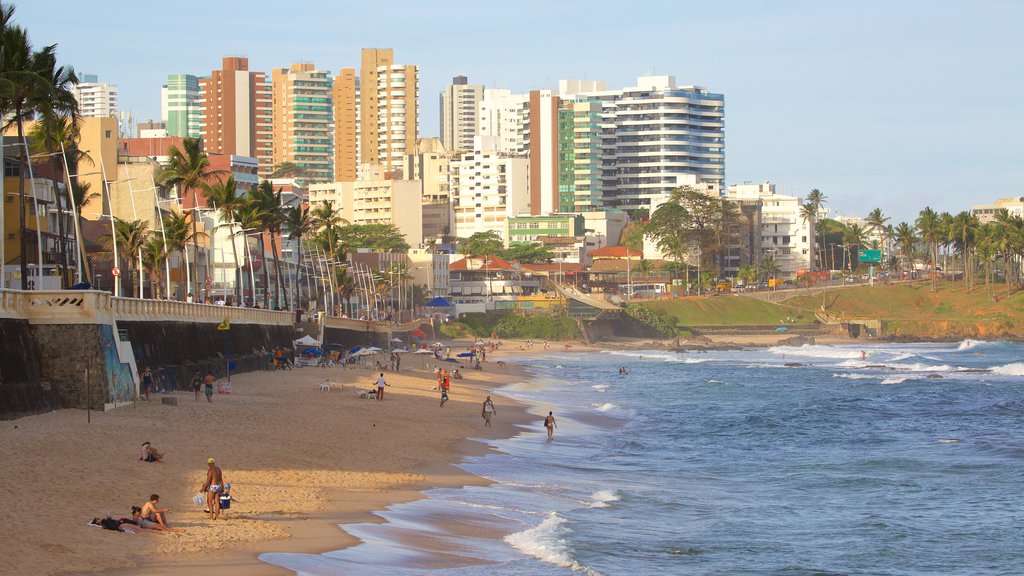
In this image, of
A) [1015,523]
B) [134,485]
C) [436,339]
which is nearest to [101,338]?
[134,485]

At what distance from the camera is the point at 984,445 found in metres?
43.6

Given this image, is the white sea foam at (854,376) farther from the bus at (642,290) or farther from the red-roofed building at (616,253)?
the red-roofed building at (616,253)

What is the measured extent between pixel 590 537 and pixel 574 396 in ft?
128

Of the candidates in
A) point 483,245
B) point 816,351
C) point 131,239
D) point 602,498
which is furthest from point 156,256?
point 483,245

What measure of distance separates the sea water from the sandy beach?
103cm

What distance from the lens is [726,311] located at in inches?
5876

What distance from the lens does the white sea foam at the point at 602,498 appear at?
94.9 feet

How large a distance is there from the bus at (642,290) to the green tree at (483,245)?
22396 millimetres

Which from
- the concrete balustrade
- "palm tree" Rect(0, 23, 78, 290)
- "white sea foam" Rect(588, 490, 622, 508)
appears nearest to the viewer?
"white sea foam" Rect(588, 490, 622, 508)

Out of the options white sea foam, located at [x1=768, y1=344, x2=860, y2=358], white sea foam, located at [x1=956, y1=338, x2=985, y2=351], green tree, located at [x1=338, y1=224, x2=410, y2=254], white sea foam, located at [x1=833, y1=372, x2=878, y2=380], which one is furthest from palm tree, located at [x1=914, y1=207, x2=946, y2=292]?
white sea foam, located at [x1=833, y1=372, x2=878, y2=380]

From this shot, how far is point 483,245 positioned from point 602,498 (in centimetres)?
15128

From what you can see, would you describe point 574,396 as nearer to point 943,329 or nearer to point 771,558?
point 771,558

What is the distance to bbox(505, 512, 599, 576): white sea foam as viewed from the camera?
2220 centimetres

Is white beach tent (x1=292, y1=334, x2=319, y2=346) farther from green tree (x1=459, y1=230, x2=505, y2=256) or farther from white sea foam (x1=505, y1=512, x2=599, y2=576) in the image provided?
green tree (x1=459, y1=230, x2=505, y2=256)
